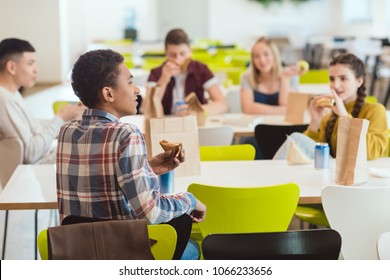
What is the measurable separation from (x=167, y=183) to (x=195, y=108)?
135cm

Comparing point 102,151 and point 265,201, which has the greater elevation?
point 102,151

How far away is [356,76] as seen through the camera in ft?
12.0

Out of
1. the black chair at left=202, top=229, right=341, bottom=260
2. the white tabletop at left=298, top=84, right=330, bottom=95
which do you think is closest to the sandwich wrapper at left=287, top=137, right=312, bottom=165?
the black chair at left=202, top=229, right=341, bottom=260

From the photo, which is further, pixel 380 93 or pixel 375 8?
pixel 375 8

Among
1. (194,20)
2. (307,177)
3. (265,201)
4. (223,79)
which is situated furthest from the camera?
(194,20)

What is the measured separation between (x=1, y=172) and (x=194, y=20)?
13.8 m

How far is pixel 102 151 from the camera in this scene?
2.15 meters

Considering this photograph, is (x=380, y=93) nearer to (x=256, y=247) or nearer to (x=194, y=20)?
(x=194, y=20)

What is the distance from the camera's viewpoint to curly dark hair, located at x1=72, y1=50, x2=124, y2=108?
222 cm

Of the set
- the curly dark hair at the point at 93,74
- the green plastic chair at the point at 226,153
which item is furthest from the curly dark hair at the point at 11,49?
the curly dark hair at the point at 93,74

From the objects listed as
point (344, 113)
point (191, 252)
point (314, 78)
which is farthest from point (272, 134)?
point (314, 78)
